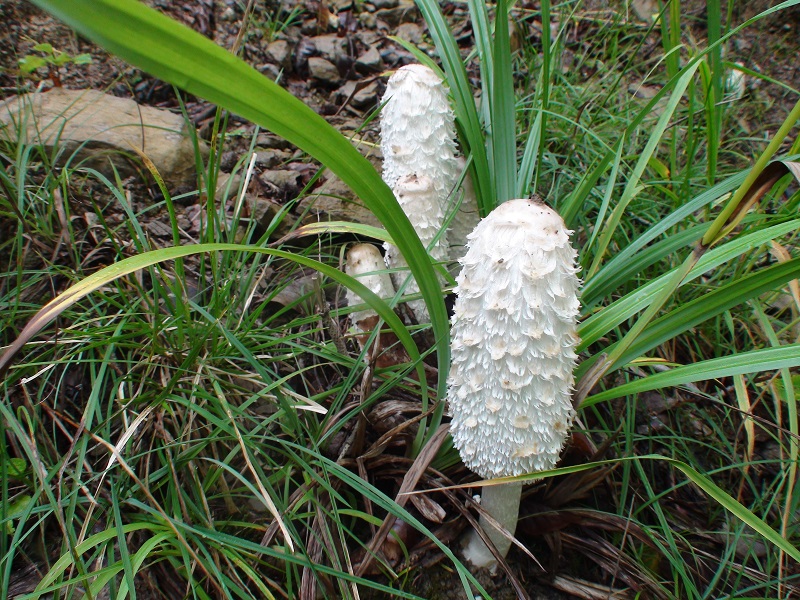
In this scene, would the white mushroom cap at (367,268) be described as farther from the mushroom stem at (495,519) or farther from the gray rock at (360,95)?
the gray rock at (360,95)

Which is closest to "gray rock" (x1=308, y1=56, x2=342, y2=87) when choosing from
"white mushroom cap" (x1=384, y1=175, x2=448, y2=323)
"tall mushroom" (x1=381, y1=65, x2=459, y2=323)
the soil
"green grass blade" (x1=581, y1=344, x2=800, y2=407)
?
the soil

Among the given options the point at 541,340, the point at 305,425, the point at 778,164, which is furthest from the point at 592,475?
the point at 778,164

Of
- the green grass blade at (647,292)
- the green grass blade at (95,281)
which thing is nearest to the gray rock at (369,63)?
the green grass blade at (647,292)

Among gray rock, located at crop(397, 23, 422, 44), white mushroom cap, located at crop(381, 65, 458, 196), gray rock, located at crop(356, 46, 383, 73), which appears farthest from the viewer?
gray rock, located at crop(397, 23, 422, 44)

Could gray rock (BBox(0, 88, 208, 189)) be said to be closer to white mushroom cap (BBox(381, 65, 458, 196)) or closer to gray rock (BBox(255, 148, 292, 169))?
gray rock (BBox(255, 148, 292, 169))

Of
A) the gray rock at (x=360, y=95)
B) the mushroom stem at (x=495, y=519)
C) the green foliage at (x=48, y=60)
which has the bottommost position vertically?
the mushroom stem at (x=495, y=519)

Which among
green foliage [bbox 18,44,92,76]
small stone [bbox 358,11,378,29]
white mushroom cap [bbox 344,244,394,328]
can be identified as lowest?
white mushroom cap [bbox 344,244,394,328]

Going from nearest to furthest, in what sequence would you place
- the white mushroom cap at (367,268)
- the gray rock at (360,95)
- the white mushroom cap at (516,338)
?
the white mushroom cap at (516,338) < the white mushroom cap at (367,268) < the gray rock at (360,95)
